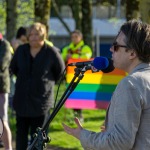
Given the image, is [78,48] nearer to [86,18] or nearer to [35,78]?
[35,78]

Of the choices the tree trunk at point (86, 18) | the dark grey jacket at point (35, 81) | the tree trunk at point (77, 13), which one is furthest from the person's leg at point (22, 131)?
the tree trunk at point (77, 13)

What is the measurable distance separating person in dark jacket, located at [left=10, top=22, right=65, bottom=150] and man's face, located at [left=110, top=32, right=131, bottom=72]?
11.6ft

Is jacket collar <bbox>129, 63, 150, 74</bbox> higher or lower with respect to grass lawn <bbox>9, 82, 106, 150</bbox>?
higher

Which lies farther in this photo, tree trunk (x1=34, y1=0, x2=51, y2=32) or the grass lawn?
tree trunk (x1=34, y1=0, x2=51, y2=32)

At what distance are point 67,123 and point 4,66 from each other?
11.1ft

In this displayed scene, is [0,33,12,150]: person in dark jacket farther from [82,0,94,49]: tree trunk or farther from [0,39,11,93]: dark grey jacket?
[82,0,94,49]: tree trunk

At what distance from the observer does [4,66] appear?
25.6ft

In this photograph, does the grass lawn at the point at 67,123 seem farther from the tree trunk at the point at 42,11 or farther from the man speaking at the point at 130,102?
the man speaking at the point at 130,102

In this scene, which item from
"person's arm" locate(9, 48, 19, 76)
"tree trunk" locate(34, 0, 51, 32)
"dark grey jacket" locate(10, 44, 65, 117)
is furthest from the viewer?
"tree trunk" locate(34, 0, 51, 32)

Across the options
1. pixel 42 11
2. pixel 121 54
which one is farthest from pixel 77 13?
pixel 121 54

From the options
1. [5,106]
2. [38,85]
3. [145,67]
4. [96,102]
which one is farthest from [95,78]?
[145,67]

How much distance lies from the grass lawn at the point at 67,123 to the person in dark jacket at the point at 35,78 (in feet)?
6.15

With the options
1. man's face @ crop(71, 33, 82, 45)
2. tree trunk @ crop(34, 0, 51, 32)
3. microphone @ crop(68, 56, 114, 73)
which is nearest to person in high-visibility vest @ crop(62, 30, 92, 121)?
man's face @ crop(71, 33, 82, 45)

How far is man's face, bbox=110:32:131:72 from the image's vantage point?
328 centimetres
